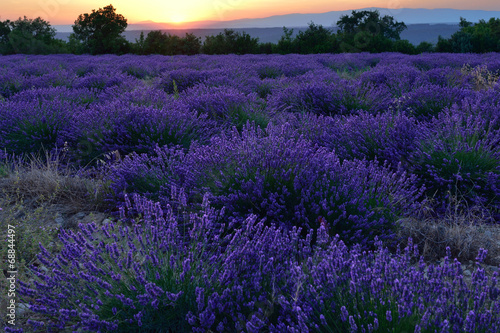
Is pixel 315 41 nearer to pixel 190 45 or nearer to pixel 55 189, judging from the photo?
pixel 190 45

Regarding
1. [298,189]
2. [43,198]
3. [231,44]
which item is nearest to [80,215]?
[43,198]

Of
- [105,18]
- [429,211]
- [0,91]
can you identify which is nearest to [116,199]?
Result: [429,211]

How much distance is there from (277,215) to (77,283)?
4.23ft

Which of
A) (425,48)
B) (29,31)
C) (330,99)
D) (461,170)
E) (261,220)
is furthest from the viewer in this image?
(29,31)

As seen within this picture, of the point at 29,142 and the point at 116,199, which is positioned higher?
the point at 29,142

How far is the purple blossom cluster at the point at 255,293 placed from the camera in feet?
4.78

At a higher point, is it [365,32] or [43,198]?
[365,32]

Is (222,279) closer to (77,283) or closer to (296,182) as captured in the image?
(77,283)

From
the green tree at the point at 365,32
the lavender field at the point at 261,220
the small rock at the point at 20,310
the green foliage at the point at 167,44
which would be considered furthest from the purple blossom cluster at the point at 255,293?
the green foliage at the point at 167,44

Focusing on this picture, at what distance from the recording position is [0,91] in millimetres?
7719

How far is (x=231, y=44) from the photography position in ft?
86.6

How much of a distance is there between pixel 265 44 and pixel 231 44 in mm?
2365

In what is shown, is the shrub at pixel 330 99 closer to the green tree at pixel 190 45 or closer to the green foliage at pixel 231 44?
the green foliage at pixel 231 44

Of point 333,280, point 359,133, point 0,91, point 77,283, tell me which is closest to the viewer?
point 333,280
